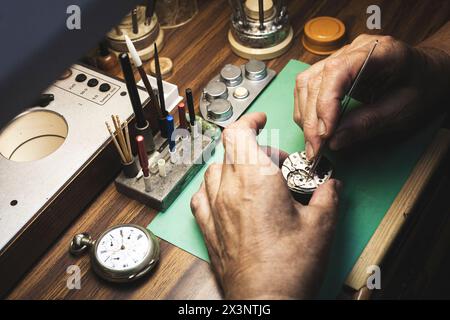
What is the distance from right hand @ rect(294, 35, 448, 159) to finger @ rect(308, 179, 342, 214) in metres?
0.09

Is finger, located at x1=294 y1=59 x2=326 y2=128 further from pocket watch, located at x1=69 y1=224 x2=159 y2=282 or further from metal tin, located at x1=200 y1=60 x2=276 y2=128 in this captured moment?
pocket watch, located at x1=69 y1=224 x2=159 y2=282

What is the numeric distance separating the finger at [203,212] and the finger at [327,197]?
7.8 inches

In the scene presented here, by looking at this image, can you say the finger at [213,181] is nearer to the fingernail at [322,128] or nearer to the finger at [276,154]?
the finger at [276,154]

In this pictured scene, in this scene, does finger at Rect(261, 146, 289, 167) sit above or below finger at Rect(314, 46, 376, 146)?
below

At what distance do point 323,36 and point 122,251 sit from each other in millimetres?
801

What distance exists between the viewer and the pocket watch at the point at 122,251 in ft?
3.41

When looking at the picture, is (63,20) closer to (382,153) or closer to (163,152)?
(163,152)

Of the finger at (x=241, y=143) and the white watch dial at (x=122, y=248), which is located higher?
the finger at (x=241, y=143)

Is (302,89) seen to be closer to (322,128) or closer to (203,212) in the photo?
(322,128)

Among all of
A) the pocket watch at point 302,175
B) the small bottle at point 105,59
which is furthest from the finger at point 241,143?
the small bottle at point 105,59

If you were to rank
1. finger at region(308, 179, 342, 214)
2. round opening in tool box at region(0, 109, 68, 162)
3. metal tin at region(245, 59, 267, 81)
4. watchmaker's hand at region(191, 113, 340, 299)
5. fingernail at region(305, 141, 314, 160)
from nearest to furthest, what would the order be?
watchmaker's hand at region(191, 113, 340, 299) → finger at region(308, 179, 342, 214) → fingernail at region(305, 141, 314, 160) → round opening in tool box at region(0, 109, 68, 162) → metal tin at region(245, 59, 267, 81)

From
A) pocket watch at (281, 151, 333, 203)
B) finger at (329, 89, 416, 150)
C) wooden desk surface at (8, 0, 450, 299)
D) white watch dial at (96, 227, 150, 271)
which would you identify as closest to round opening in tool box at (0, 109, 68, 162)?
wooden desk surface at (8, 0, 450, 299)

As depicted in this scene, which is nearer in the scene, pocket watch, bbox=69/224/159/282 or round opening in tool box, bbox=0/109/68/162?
pocket watch, bbox=69/224/159/282

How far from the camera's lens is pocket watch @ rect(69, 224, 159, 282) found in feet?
3.41
